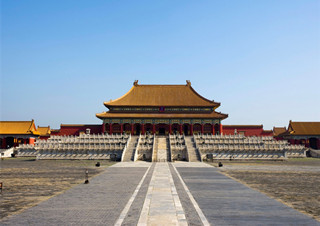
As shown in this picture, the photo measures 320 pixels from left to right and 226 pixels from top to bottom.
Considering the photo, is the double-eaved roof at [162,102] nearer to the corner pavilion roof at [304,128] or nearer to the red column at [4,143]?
the corner pavilion roof at [304,128]

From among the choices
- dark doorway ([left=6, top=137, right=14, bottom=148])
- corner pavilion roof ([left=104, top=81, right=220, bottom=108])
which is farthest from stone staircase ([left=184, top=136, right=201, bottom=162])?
dark doorway ([left=6, top=137, right=14, bottom=148])

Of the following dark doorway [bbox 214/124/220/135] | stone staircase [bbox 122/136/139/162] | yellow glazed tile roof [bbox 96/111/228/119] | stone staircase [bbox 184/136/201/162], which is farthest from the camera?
dark doorway [bbox 214/124/220/135]

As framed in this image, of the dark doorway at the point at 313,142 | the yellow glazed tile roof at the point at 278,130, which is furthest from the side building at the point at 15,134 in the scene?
the dark doorway at the point at 313,142

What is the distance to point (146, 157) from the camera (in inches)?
1715

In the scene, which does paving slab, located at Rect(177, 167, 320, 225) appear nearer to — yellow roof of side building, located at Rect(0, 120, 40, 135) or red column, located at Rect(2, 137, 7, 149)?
yellow roof of side building, located at Rect(0, 120, 40, 135)

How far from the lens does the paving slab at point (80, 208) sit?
10320 millimetres

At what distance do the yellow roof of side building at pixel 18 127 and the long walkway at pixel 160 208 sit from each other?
194 ft

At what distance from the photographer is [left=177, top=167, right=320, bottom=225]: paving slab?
406 inches

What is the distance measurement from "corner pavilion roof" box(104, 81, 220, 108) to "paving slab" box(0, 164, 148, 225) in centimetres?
5095

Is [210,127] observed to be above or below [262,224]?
above

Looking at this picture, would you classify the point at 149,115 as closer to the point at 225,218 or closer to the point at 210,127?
the point at 210,127

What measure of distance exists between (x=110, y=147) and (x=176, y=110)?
24833mm

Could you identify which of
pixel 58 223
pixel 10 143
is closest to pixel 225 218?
pixel 58 223

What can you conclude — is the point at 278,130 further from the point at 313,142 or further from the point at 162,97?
the point at 162,97
